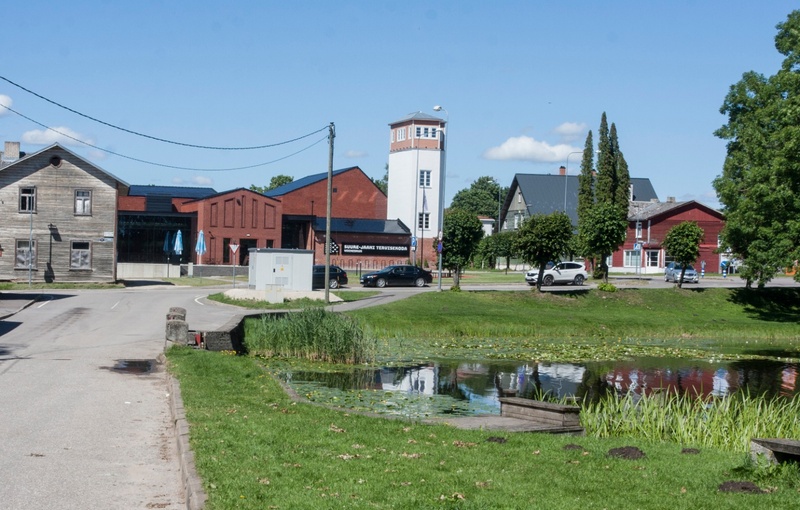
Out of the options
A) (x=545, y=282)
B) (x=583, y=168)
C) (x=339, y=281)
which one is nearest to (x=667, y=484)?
(x=339, y=281)

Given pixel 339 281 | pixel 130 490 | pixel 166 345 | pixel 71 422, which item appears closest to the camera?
pixel 130 490

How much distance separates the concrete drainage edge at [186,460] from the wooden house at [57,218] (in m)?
40.3

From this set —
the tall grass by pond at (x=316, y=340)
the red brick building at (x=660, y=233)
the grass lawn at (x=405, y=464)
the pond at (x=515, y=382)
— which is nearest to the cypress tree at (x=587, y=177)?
the red brick building at (x=660, y=233)

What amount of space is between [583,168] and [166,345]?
62.5m

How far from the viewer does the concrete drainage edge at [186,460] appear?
27.0 feet

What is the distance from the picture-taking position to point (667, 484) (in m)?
8.83

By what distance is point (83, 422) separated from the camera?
517 inches

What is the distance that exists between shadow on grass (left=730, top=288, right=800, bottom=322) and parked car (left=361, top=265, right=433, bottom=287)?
732 inches

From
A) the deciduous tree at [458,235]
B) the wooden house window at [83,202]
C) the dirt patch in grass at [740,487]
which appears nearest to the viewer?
the dirt patch in grass at [740,487]

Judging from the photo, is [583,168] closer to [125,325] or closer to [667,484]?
[125,325]

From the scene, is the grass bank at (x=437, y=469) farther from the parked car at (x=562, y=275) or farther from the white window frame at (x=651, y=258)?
the white window frame at (x=651, y=258)

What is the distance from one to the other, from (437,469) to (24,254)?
48.4m

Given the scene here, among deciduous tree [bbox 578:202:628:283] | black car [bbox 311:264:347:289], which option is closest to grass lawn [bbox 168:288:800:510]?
black car [bbox 311:264:347:289]

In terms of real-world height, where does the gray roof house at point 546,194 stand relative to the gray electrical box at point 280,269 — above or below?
above
